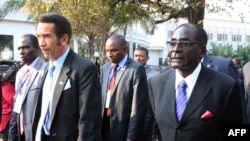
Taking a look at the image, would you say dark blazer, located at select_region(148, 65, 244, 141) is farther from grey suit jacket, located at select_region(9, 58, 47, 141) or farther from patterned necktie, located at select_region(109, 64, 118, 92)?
patterned necktie, located at select_region(109, 64, 118, 92)

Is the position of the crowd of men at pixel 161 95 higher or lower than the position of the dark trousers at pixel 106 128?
higher

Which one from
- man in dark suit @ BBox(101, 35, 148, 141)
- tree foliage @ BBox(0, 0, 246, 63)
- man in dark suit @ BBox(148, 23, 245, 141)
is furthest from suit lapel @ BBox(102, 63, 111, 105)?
tree foliage @ BBox(0, 0, 246, 63)

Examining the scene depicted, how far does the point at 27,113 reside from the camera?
454cm

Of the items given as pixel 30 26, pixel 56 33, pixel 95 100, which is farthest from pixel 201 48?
pixel 30 26

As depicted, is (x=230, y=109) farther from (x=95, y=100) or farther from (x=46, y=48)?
(x=46, y=48)

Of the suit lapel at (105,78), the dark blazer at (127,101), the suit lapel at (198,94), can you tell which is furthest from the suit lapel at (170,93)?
the suit lapel at (105,78)

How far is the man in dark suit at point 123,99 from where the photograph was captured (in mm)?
5551

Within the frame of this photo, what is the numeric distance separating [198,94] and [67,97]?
107 cm

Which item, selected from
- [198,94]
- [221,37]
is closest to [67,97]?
[198,94]

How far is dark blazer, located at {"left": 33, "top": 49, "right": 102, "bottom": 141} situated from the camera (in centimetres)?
364

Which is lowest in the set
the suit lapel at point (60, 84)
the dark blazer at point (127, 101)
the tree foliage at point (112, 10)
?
the dark blazer at point (127, 101)

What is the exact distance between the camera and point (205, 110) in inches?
138

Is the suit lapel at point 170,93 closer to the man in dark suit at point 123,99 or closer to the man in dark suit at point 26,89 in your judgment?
the man in dark suit at point 26,89

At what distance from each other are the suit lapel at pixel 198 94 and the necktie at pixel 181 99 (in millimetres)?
58
